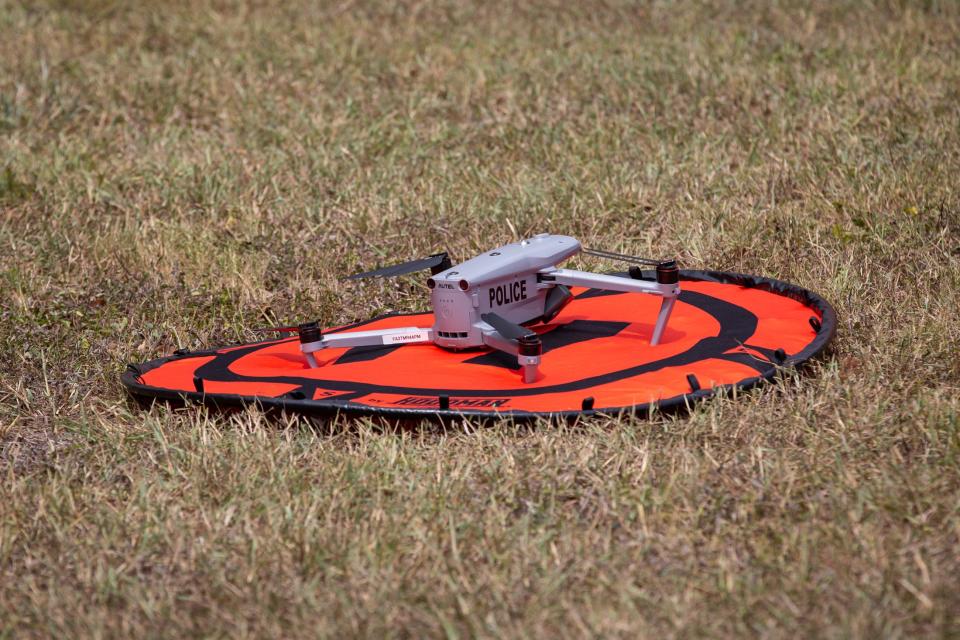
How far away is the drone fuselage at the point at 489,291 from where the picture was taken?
3592mm

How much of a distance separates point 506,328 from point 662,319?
0.53 meters

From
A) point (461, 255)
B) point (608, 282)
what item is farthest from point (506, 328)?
point (461, 255)

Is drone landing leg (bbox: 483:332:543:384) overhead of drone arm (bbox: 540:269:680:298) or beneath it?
beneath

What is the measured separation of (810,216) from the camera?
495 cm

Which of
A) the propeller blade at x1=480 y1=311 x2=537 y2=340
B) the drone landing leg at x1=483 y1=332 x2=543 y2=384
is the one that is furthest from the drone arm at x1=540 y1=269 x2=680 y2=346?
the drone landing leg at x1=483 y1=332 x2=543 y2=384

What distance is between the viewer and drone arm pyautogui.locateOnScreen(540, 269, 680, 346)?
11.7 ft

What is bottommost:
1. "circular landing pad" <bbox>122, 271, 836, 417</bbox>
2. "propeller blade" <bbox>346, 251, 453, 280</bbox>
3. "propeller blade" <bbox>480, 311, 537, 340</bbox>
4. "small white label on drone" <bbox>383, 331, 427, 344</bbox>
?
"circular landing pad" <bbox>122, 271, 836, 417</bbox>

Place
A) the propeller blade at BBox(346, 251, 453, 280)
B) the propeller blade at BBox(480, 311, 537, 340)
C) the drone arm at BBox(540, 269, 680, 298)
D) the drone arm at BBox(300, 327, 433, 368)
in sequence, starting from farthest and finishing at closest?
the propeller blade at BBox(346, 251, 453, 280), the drone arm at BBox(300, 327, 433, 368), the drone arm at BBox(540, 269, 680, 298), the propeller blade at BBox(480, 311, 537, 340)

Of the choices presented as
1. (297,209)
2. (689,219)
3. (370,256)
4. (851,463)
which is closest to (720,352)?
(851,463)

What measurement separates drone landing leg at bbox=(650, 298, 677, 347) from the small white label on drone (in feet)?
2.54

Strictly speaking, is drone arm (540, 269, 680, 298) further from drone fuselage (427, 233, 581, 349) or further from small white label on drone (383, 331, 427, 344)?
small white label on drone (383, 331, 427, 344)

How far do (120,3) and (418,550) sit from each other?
7075mm

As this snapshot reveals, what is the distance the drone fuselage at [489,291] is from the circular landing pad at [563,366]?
0.10 m

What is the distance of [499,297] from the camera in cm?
366
